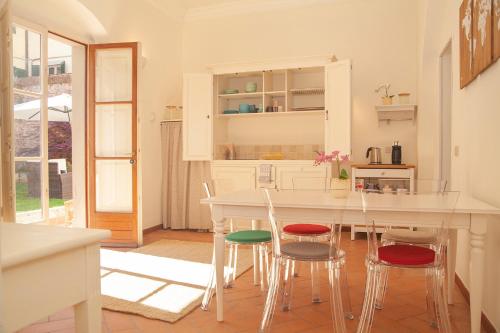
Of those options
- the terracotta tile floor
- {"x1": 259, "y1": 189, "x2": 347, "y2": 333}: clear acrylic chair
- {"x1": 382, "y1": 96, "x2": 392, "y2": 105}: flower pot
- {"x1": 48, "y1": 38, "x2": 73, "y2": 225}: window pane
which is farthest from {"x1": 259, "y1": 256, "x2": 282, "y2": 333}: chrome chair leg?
{"x1": 48, "y1": 38, "x2": 73, "y2": 225}: window pane

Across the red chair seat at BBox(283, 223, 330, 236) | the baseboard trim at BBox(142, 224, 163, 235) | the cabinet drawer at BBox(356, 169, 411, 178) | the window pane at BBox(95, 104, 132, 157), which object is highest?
the window pane at BBox(95, 104, 132, 157)

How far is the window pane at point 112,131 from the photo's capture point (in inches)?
184

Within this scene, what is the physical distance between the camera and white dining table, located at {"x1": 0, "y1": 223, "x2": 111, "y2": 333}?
0.94m

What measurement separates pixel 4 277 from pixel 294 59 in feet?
15.3

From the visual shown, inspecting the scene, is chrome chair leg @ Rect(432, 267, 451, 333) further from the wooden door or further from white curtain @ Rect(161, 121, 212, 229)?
white curtain @ Rect(161, 121, 212, 229)

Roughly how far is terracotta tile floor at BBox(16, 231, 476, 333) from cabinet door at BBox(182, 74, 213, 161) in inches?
98.3

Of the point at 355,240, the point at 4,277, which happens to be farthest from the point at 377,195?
the point at 355,240

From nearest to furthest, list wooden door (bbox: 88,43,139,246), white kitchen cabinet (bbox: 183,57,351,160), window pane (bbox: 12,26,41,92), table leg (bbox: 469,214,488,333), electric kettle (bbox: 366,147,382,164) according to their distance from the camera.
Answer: table leg (bbox: 469,214,488,333), window pane (bbox: 12,26,41,92), wooden door (bbox: 88,43,139,246), white kitchen cabinet (bbox: 183,57,351,160), electric kettle (bbox: 366,147,382,164)

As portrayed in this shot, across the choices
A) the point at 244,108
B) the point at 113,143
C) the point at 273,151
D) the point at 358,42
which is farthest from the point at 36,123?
the point at 358,42

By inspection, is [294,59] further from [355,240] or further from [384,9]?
[355,240]

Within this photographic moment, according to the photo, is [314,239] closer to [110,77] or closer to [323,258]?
[323,258]

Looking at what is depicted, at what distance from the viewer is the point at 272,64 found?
525 cm

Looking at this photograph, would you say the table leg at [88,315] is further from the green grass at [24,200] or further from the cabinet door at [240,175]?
the cabinet door at [240,175]

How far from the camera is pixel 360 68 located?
17.9ft
